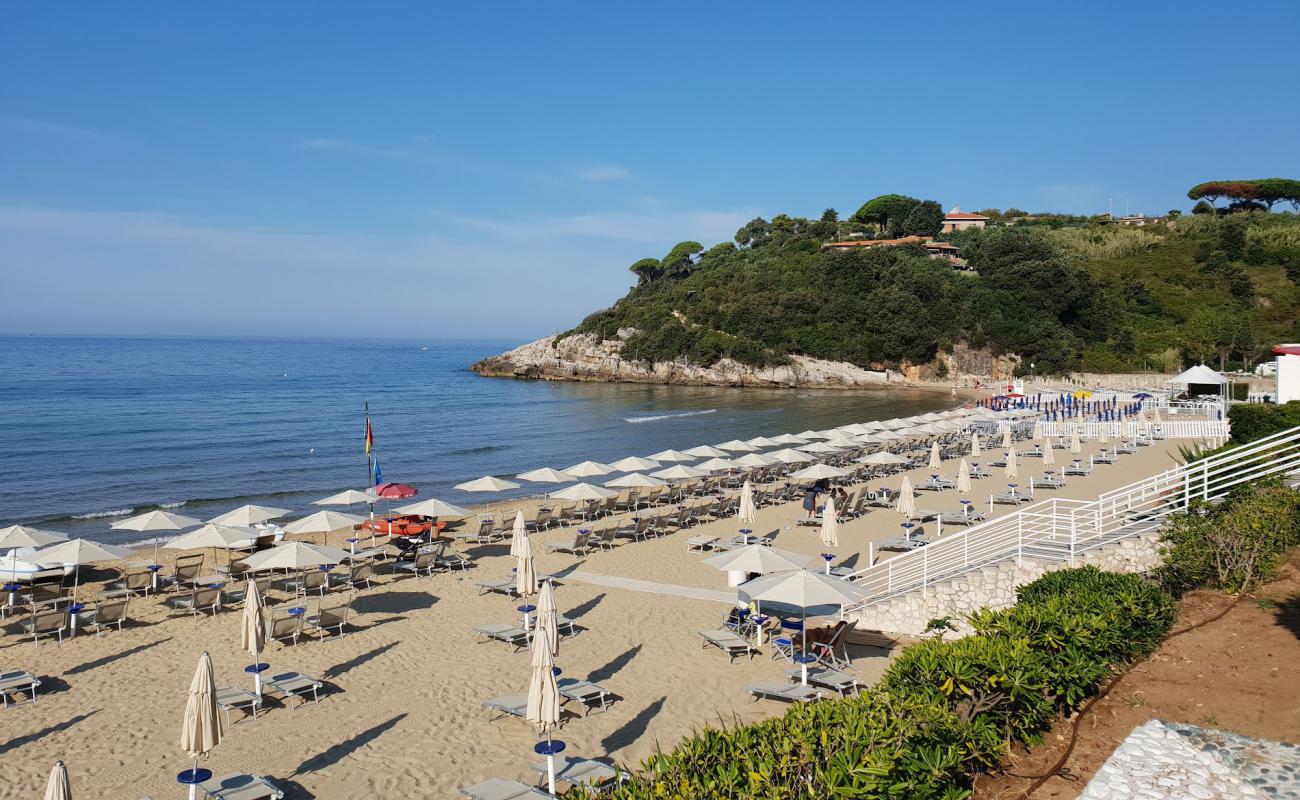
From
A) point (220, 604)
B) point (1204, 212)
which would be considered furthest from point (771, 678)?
point (1204, 212)

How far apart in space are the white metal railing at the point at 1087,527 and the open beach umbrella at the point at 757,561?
3.57 ft

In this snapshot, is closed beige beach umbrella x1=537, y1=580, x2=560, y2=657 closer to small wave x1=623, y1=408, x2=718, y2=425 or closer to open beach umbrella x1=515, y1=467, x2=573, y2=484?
open beach umbrella x1=515, y1=467, x2=573, y2=484

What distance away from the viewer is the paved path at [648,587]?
46.6 ft

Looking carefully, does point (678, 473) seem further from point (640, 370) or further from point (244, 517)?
point (640, 370)

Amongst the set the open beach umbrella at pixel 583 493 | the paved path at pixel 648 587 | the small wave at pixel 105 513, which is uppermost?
the open beach umbrella at pixel 583 493

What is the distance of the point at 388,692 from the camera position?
10359 millimetres

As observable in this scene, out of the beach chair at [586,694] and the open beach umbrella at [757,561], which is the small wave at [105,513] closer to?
the open beach umbrella at [757,561]

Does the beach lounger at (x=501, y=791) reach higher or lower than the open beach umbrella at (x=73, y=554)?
lower

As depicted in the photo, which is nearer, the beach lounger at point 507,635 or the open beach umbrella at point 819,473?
the beach lounger at point 507,635

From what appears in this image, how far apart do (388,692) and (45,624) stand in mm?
5939

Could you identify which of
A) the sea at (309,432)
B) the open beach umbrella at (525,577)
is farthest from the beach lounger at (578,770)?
the sea at (309,432)

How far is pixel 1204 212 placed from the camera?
10062cm

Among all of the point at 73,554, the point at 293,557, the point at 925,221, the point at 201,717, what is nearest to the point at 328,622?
the point at 293,557

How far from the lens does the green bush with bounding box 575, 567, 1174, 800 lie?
5.18 meters
